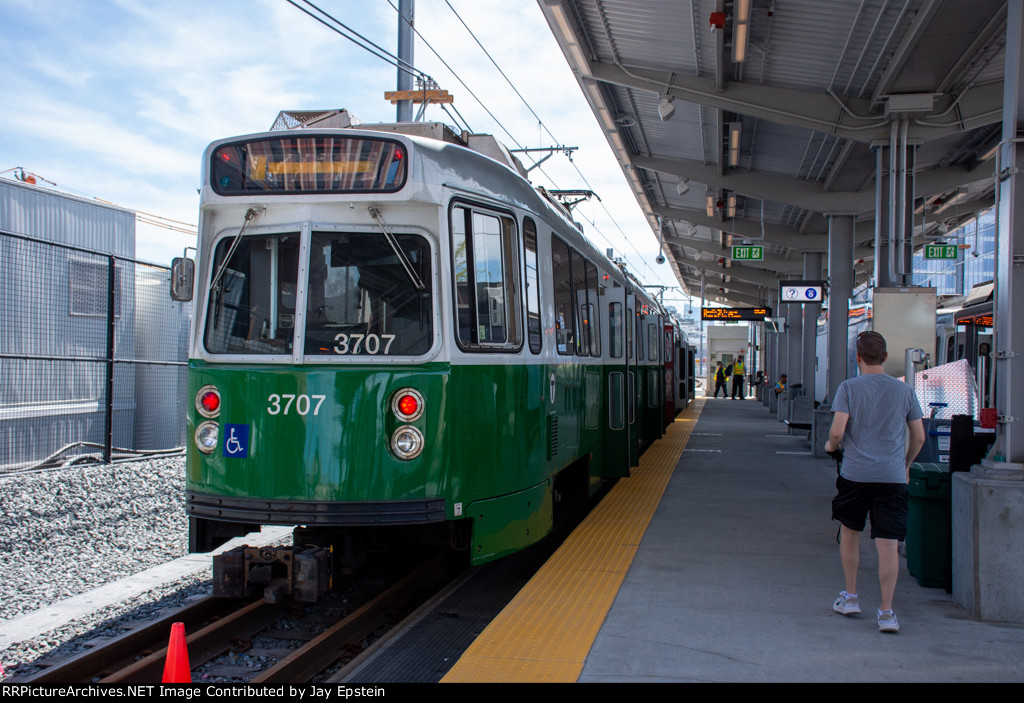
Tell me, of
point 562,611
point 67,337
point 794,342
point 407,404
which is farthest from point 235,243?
point 794,342

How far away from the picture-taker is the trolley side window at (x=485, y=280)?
17.8ft

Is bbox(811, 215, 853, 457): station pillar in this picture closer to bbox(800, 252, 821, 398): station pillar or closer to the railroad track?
bbox(800, 252, 821, 398): station pillar

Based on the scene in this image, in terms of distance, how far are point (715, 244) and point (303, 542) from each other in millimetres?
22181

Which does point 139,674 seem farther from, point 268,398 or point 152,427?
point 152,427

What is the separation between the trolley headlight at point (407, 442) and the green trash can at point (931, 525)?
3.51m

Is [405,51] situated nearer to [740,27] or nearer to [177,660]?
[740,27]

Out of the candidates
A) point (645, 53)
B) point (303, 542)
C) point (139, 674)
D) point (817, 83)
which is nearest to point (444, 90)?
point (645, 53)

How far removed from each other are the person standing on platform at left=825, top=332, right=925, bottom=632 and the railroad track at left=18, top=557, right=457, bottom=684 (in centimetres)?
314

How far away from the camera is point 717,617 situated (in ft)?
17.0

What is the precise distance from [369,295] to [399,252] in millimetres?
335

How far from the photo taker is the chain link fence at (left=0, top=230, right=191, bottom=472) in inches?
336

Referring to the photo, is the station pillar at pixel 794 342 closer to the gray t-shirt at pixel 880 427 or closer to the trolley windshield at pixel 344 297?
the gray t-shirt at pixel 880 427

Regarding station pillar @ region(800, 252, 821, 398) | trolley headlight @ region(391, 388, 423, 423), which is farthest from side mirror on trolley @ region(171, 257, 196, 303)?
station pillar @ region(800, 252, 821, 398)

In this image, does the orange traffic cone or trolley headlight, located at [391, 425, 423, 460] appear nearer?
the orange traffic cone
